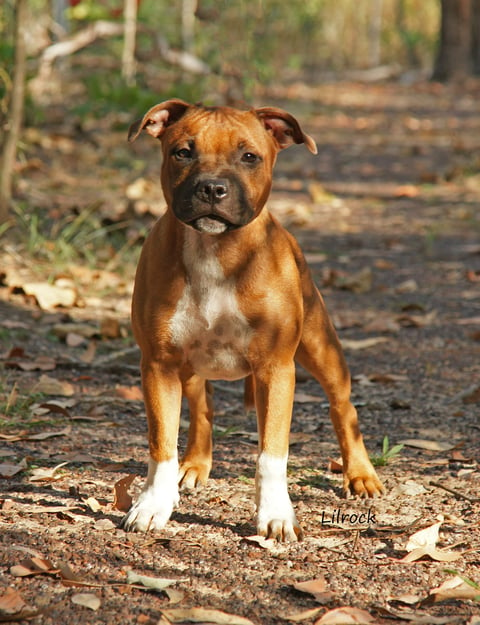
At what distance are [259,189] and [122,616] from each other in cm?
154

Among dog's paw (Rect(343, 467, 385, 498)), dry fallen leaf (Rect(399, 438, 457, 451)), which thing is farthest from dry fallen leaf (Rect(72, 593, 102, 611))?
dry fallen leaf (Rect(399, 438, 457, 451))

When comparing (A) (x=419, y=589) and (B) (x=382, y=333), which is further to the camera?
(B) (x=382, y=333)

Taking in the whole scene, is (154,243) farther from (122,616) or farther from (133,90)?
(133,90)

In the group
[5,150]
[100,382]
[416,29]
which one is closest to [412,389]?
[100,382]

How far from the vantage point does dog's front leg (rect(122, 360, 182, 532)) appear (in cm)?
340

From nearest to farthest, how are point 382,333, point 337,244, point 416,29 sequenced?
point 382,333, point 337,244, point 416,29

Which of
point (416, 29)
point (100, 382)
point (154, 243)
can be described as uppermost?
point (416, 29)

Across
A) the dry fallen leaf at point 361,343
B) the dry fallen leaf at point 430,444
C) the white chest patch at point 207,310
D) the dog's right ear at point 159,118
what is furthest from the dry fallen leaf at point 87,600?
the dry fallen leaf at point 361,343

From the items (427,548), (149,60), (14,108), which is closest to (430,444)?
(427,548)

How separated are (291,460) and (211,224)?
54.9 inches

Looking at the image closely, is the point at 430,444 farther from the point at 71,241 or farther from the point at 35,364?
the point at 71,241

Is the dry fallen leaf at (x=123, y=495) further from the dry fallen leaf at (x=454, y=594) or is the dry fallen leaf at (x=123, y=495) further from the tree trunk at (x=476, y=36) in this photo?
the tree trunk at (x=476, y=36)

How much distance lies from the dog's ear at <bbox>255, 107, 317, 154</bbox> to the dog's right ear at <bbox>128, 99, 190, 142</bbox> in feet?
0.98

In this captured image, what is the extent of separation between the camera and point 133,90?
12.5m
